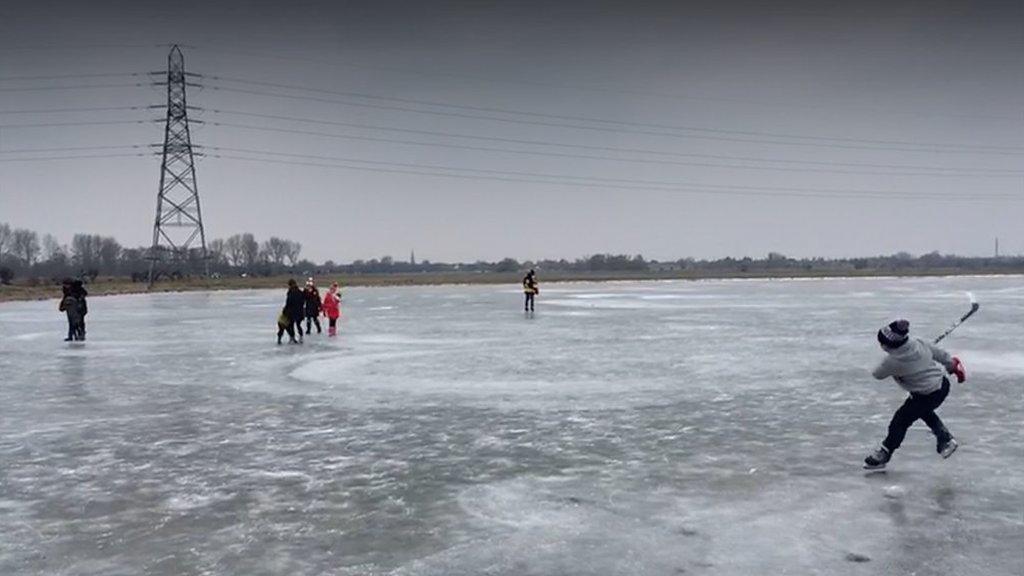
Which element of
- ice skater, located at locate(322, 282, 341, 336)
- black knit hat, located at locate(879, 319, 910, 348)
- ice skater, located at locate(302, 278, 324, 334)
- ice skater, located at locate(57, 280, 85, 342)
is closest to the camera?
black knit hat, located at locate(879, 319, 910, 348)

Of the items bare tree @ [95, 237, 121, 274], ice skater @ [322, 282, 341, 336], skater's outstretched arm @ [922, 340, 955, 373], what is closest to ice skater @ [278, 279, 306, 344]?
ice skater @ [322, 282, 341, 336]

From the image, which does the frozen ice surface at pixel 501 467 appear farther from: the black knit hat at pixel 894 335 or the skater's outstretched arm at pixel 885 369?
the black knit hat at pixel 894 335

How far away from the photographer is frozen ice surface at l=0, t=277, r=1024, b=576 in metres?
5.75

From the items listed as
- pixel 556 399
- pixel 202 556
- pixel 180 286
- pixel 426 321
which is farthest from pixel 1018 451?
pixel 180 286

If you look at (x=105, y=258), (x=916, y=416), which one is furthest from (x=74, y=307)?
(x=105, y=258)

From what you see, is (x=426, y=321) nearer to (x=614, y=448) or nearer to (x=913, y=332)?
(x=913, y=332)

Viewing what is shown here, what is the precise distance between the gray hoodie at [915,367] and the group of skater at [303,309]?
15623 mm

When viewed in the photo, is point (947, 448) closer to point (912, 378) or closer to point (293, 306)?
point (912, 378)

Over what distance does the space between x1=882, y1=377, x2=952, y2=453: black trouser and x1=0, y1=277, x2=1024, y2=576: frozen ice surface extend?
0.29 metres

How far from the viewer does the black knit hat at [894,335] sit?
7.87 meters

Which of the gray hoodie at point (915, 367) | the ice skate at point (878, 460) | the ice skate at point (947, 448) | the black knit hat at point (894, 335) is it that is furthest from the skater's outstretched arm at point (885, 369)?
the ice skate at point (947, 448)

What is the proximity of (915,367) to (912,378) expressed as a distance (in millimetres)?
121

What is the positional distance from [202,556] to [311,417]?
539 centimetres

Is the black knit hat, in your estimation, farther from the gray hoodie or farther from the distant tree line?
the distant tree line
